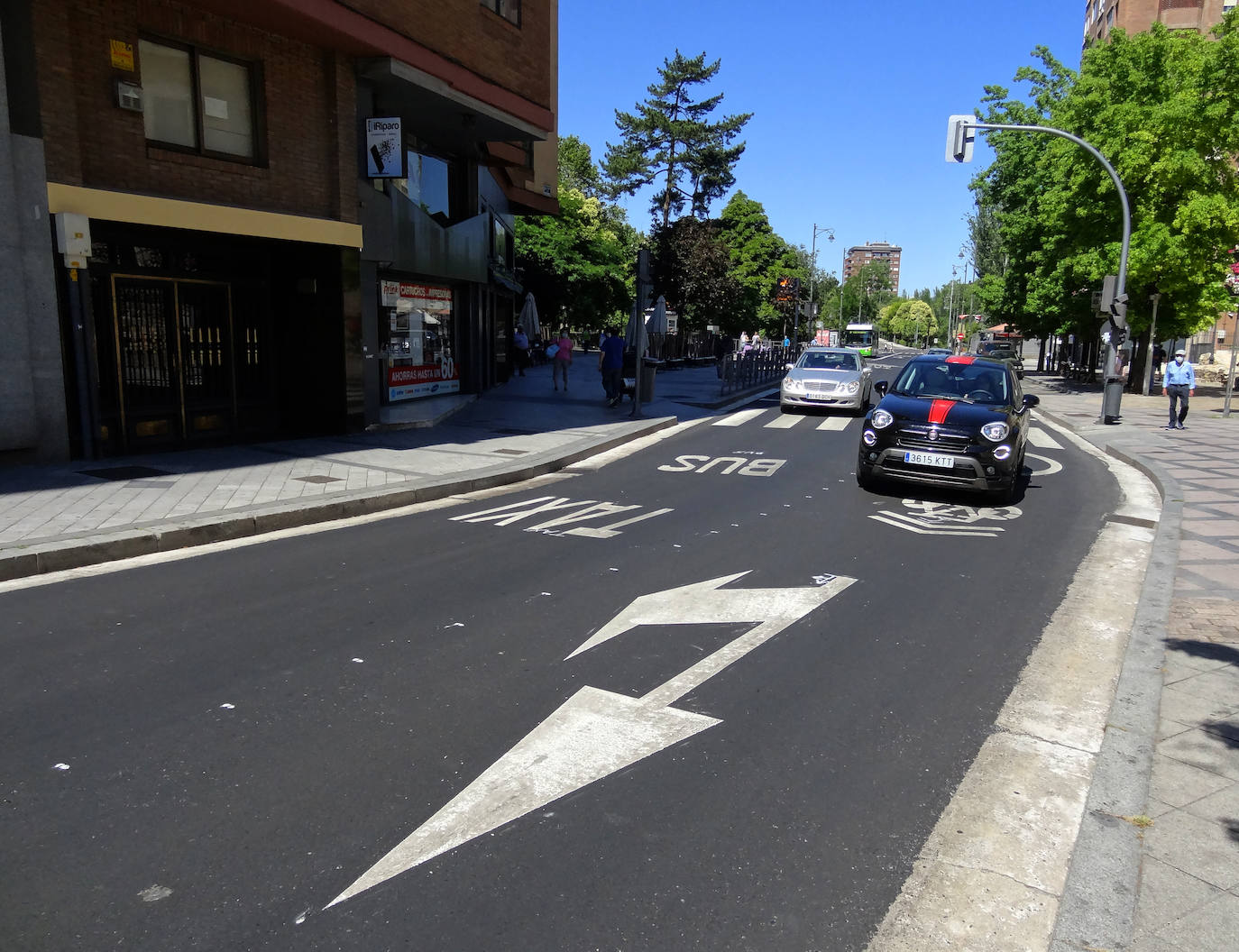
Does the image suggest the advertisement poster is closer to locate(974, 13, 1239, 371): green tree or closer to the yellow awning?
the yellow awning

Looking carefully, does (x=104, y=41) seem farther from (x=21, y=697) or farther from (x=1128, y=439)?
(x=1128, y=439)

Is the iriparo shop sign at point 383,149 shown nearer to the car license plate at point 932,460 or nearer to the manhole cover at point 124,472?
the manhole cover at point 124,472

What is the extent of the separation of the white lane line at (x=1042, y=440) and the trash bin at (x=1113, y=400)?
1.84 meters

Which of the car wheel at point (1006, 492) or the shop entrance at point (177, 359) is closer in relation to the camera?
the car wheel at point (1006, 492)

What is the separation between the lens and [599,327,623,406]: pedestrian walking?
18.7 meters

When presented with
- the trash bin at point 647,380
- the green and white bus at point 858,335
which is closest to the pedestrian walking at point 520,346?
the trash bin at point 647,380

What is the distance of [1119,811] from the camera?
342 cm

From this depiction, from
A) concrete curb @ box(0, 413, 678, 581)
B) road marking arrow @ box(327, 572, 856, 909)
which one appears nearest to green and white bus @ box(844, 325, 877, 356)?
concrete curb @ box(0, 413, 678, 581)

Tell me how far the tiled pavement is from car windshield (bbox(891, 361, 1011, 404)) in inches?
89.0

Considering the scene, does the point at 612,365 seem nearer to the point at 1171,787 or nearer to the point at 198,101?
the point at 198,101

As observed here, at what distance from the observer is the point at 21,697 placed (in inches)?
166

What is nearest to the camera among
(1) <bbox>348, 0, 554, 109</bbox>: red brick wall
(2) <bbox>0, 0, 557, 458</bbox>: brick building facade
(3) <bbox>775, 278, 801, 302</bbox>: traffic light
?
(2) <bbox>0, 0, 557, 458</bbox>: brick building facade

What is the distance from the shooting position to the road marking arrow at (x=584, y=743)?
3.18 meters

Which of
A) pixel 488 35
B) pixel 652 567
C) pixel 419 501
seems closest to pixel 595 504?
pixel 419 501
